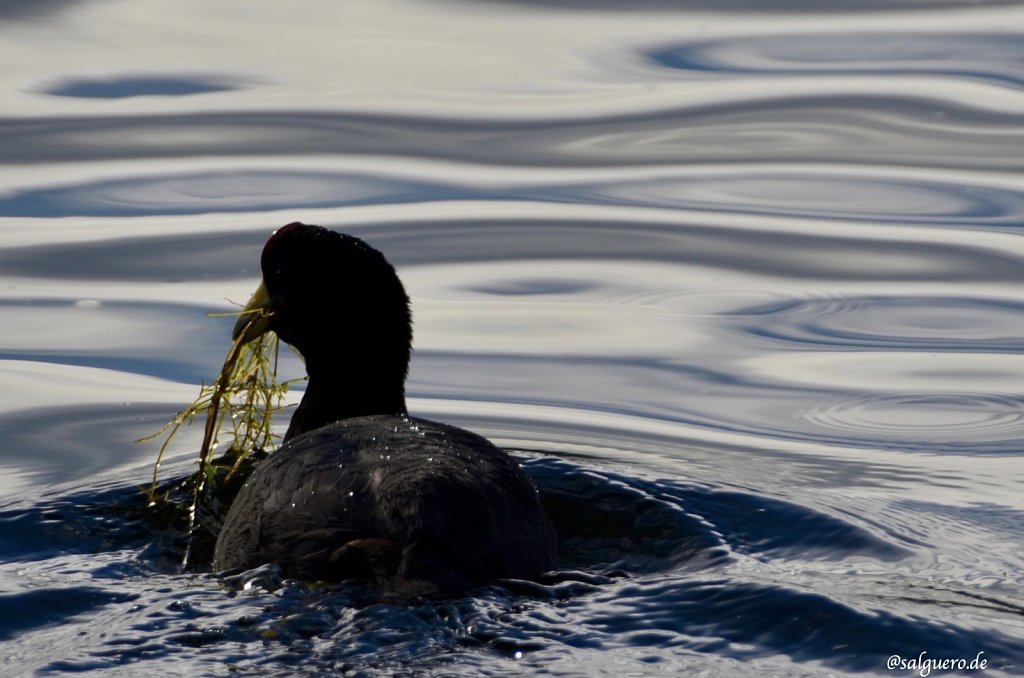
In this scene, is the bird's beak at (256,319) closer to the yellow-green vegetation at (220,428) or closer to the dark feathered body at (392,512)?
the yellow-green vegetation at (220,428)

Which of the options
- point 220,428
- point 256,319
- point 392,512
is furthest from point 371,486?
point 220,428

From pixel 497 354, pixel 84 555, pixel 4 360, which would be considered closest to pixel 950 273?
pixel 497 354

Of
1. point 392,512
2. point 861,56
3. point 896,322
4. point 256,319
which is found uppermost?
point 861,56

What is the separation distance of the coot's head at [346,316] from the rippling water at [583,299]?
0.86 m

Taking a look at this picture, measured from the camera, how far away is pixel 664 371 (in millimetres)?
9969

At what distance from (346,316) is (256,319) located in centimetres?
47

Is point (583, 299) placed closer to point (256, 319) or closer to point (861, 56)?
point (256, 319)

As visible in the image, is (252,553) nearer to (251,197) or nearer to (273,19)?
(251,197)

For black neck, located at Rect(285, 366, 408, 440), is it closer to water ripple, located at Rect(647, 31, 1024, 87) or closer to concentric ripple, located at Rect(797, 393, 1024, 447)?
concentric ripple, located at Rect(797, 393, 1024, 447)

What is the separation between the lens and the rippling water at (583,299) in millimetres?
5750

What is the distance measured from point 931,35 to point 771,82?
2099 mm

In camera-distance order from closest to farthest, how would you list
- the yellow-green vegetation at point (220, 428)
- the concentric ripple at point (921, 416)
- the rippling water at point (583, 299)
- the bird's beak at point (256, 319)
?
the rippling water at point (583, 299)
the yellow-green vegetation at point (220, 428)
the bird's beak at point (256, 319)
the concentric ripple at point (921, 416)

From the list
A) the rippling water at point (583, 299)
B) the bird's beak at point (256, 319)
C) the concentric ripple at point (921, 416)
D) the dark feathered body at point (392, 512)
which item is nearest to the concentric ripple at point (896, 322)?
the rippling water at point (583, 299)

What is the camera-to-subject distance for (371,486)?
6000 millimetres
